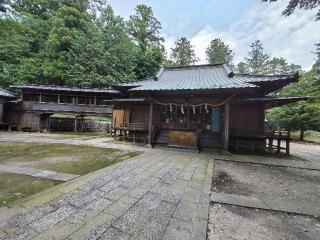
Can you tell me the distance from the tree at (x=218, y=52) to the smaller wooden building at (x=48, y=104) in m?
28.6

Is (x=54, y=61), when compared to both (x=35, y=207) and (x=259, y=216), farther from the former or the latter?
(x=259, y=216)

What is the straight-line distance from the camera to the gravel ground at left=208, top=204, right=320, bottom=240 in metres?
2.98

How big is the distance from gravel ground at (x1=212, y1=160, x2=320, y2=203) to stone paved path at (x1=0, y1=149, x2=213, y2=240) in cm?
95

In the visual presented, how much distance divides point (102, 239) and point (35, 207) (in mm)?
1548

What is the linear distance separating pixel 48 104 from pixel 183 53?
3240cm

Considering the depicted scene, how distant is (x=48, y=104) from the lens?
72.5ft

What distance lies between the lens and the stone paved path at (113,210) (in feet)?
8.85

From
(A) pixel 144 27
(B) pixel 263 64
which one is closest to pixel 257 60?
(B) pixel 263 64

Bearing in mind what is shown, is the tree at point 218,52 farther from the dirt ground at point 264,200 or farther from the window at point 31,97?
the dirt ground at point 264,200

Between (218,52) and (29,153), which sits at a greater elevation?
(218,52)

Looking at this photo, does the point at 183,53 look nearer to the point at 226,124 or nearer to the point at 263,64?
the point at 263,64

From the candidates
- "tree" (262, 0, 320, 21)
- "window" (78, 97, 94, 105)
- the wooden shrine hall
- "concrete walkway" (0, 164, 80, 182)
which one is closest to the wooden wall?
the wooden shrine hall

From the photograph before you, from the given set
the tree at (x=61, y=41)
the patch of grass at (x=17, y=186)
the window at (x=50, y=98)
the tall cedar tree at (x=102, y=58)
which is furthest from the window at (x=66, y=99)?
the patch of grass at (x=17, y=186)

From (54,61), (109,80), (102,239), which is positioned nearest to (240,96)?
Answer: (102,239)
